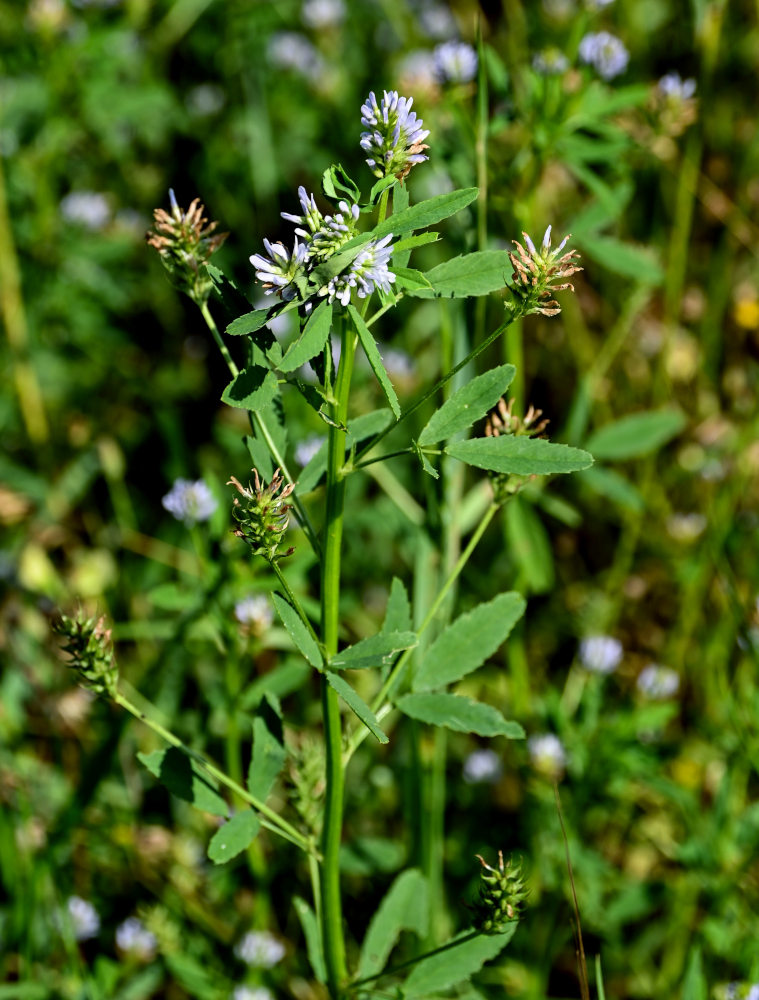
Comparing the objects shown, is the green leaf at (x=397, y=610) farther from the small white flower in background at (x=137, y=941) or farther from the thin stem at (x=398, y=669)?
the small white flower in background at (x=137, y=941)

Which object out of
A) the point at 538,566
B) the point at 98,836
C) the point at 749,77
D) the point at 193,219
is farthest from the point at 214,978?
the point at 749,77

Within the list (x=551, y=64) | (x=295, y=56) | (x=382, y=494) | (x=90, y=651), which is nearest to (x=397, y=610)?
(x=90, y=651)

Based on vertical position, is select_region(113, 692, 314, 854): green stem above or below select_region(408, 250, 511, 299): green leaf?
below

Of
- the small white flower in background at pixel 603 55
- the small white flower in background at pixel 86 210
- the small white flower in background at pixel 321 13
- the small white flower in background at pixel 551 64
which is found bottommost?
the small white flower in background at pixel 551 64

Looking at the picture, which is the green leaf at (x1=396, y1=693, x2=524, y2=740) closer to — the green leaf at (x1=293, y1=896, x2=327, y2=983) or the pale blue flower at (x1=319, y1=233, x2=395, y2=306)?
the green leaf at (x1=293, y1=896, x2=327, y2=983)

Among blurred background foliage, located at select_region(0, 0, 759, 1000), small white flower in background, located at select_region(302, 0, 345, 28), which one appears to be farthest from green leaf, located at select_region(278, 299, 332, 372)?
small white flower in background, located at select_region(302, 0, 345, 28)

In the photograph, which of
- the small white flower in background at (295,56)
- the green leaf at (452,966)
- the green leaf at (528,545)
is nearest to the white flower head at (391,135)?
the green leaf at (452,966)

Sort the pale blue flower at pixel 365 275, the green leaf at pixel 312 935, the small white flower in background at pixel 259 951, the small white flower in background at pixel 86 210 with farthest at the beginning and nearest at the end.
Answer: the small white flower in background at pixel 86 210
the small white flower in background at pixel 259 951
the green leaf at pixel 312 935
the pale blue flower at pixel 365 275
